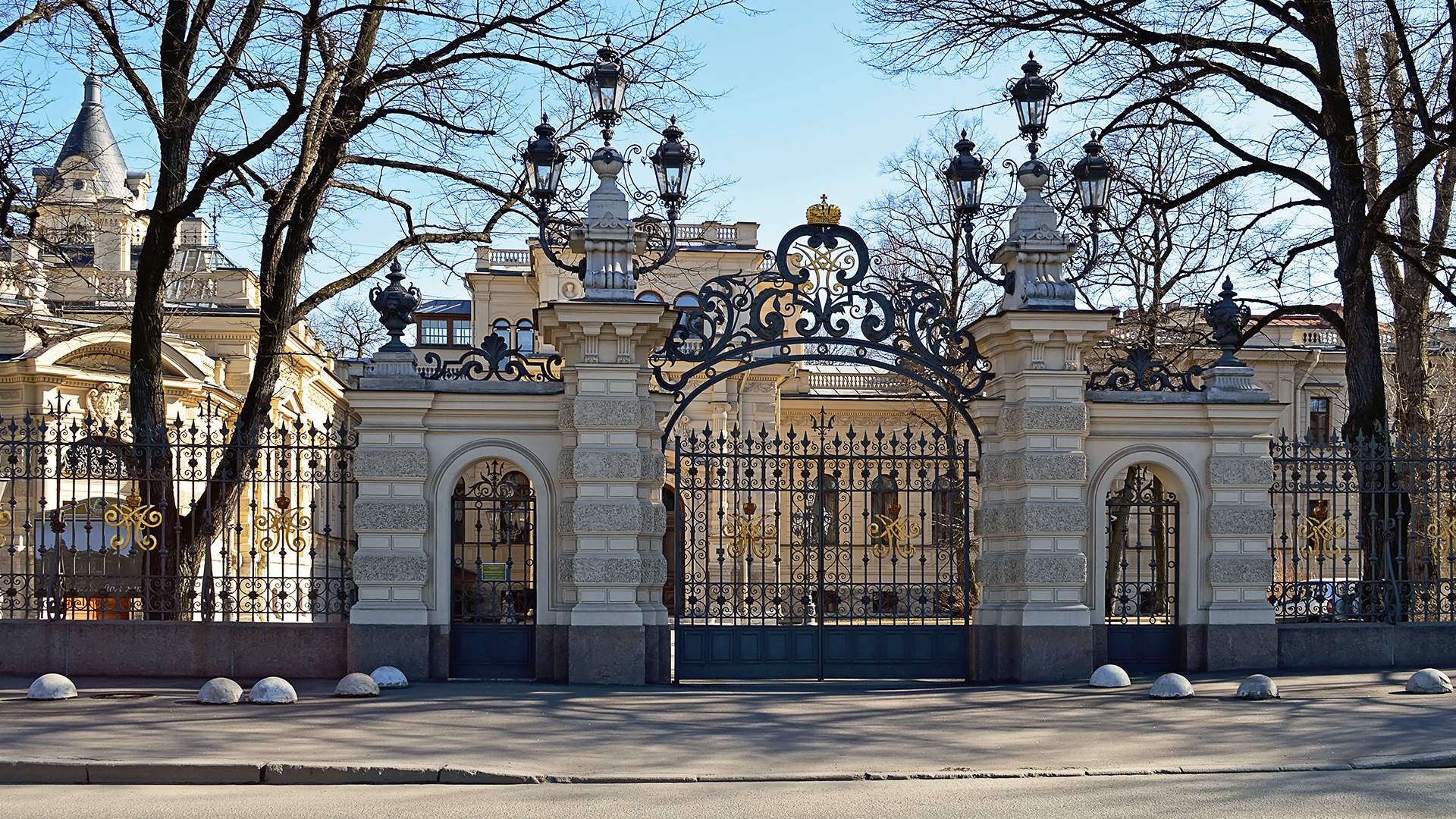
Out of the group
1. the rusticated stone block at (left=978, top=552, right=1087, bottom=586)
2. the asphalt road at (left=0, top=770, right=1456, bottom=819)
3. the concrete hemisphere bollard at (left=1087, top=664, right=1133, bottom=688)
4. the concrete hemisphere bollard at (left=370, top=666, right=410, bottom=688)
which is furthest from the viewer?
the rusticated stone block at (left=978, top=552, right=1087, bottom=586)

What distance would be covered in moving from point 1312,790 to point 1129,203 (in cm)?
→ 1758

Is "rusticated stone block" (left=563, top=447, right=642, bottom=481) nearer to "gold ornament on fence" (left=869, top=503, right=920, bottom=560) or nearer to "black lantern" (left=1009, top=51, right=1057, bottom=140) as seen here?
"gold ornament on fence" (left=869, top=503, right=920, bottom=560)

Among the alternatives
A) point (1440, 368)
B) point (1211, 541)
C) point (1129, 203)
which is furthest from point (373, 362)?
point (1440, 368)

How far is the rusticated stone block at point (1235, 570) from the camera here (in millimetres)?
16297

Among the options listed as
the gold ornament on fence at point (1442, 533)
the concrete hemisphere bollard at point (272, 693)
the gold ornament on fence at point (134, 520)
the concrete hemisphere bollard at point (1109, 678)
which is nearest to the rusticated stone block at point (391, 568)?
the concrete hemisphere bollard at point (272, 693)

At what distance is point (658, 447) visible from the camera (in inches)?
635

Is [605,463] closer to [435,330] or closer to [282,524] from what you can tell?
[282,524]

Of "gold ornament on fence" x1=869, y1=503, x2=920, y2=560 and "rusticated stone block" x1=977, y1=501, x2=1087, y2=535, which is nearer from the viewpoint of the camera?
"rusticated stone block" x1=977, y1=501, x2=1087, y2=535

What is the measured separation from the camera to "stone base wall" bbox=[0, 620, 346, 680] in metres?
15.8

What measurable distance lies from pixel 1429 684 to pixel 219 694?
37.2 ft

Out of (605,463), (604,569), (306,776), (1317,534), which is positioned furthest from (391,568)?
(1317,534)

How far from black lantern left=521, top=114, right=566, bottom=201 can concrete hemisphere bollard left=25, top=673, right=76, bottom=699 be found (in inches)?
255

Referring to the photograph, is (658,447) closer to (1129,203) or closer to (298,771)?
(298,771)

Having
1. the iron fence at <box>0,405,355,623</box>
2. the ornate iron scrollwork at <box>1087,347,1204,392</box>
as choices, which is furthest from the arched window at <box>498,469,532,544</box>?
the ornate iron scrollwork at <box>1087,347,1204,392</box>
